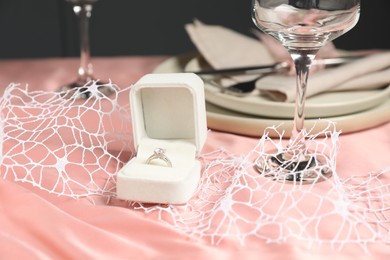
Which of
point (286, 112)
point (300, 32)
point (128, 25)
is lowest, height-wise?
point (128, 25)

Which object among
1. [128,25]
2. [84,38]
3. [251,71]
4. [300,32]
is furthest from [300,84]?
[128,25]

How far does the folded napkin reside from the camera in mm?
707

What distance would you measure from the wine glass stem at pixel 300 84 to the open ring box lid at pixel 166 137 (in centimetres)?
8

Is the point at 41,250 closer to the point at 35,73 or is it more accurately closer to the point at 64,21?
the point at 35,73

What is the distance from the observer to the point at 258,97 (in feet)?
2.34

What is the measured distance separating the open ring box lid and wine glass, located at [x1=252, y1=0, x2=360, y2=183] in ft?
0.22

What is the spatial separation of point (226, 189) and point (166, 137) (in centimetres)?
9

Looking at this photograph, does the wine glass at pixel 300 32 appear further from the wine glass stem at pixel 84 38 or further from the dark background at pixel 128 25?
the dark background at pixel 128 25

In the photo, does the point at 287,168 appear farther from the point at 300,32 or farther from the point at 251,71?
the point at 251,71

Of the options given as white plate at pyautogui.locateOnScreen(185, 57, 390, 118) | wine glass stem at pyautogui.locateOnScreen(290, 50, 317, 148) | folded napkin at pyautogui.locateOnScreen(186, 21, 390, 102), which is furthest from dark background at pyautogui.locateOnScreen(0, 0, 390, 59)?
wine glass stem at pyautogui.locateOnScreen(290, 50, 317, 148)

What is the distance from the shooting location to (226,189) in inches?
20.8

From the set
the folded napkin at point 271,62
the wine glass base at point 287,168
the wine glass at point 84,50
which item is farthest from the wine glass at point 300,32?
the wine glass at point 84,50

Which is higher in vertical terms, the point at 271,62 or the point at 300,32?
the point at 300,32

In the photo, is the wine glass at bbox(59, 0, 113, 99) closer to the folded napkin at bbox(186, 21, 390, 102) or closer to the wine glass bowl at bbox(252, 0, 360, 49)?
the folded napkin at bbox(186, 21, 390, 102)
